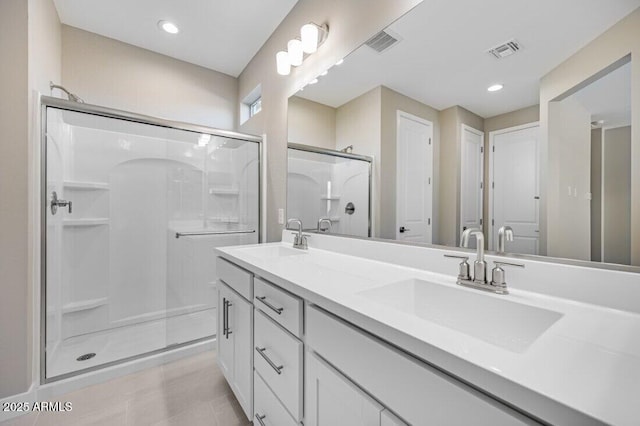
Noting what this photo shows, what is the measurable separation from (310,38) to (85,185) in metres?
2.10

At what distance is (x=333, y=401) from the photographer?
Result: 74cm

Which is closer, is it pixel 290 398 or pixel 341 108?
pixel 290 398

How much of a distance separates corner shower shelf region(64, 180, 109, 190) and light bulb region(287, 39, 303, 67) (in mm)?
1898

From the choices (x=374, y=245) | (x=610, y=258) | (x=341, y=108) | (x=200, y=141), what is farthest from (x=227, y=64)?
(x=610, y=258)

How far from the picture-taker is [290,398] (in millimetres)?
924

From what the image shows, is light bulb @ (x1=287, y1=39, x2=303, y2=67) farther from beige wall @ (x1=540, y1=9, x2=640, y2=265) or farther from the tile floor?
the tile floor

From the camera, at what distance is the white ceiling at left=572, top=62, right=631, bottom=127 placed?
0.70 m

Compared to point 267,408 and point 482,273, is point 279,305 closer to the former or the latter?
point 267,408

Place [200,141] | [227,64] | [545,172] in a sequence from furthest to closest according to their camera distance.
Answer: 1. [227,64]
2. [200,141]
3. [545,172]

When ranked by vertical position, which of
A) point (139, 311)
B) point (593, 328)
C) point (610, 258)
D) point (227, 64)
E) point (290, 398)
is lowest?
point (139, 311)

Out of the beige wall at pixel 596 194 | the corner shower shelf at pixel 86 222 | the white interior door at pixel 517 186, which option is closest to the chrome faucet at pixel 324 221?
the white interior door at pixel 517 186

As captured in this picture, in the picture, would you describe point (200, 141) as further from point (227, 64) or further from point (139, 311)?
point (139, 311)

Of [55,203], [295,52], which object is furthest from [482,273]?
[55,203]

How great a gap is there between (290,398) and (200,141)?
2092 mm
